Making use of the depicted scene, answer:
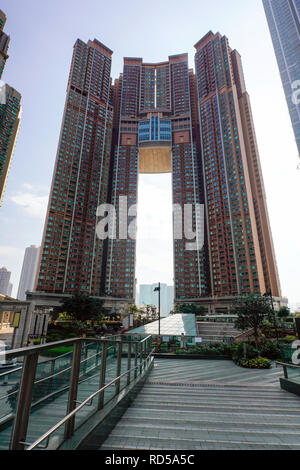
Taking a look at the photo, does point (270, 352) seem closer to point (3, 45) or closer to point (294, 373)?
point (294, 373)

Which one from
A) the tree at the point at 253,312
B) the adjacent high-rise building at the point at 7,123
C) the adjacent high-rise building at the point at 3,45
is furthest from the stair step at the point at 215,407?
the adjacent high-rise building at the point at 3,45

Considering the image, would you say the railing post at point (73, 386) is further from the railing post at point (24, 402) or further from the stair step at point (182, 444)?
the railing post at point (24, 402)

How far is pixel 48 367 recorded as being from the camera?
2.55 m

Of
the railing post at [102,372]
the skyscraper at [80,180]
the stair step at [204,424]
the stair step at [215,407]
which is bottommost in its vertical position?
the stair step at [215,407]

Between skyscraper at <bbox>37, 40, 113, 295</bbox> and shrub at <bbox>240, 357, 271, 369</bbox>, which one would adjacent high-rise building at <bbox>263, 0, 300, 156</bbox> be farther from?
shrub at <bbox>240, 357, 271, 369</bbox>

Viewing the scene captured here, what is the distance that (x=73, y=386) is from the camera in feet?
10.1

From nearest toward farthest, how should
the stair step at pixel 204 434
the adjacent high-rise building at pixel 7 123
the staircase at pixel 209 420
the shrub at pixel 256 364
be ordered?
the staircase at pixel 209 420 < the stair step at pixel 204 434 < the shrub at pixel 256 364 < the adjacent high-rise building at pixel 7 123

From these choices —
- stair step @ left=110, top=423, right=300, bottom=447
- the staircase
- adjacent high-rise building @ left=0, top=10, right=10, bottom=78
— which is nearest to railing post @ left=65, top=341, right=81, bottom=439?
the staircase

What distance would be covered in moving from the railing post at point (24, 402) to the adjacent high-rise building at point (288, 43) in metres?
124

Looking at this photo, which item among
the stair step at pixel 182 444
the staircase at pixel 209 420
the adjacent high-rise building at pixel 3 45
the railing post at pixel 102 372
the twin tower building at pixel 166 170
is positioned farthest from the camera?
the twin tower building at pixel 166 170

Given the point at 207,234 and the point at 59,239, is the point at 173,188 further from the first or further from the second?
the point at 59,239

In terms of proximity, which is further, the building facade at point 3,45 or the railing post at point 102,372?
the building facade at point 3,45

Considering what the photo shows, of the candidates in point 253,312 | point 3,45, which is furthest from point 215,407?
point 3,45

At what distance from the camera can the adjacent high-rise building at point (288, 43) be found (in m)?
103
